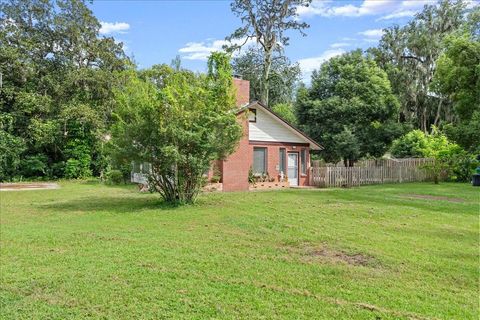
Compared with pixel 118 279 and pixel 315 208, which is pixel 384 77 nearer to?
pixel 315 208

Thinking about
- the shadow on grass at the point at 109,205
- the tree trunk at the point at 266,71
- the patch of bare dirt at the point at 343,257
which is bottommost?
the patch of bare dirt at the point at 343,257

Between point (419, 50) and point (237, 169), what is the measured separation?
24914 millimetres

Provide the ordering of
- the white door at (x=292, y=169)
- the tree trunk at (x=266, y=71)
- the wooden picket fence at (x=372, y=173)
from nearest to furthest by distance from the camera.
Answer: the wooden picket fence at (x=372, y=173)
the white door at (x=292, y=169)
the tree trunk at (x=266, y=71)

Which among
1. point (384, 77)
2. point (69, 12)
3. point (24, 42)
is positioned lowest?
point (384, 77)

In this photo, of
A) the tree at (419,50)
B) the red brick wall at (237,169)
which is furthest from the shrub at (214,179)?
the tree at (419,50)

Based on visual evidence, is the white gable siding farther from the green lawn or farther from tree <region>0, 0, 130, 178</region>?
tree <region>0, 0, 130, 178</region>

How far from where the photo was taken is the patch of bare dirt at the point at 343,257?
601 centimetres

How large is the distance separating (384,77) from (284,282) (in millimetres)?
23331

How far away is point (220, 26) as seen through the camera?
36.2m

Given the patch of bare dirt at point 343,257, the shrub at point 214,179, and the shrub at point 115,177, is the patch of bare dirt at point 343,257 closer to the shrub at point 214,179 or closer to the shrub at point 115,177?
the shrub at point 214,179

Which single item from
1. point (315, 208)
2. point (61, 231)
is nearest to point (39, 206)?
point (61, 231)

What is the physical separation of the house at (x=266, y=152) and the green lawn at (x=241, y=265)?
8.47m

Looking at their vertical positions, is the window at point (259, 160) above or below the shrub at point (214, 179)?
above

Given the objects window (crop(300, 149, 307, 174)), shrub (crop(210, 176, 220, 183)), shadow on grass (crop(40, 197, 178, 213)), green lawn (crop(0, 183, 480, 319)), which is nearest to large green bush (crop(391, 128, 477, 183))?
window (crop(300, 149, 307, 174))
